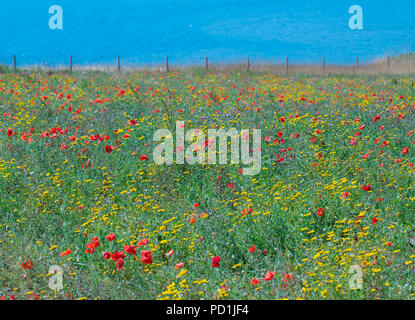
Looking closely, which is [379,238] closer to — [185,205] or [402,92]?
[185,205]

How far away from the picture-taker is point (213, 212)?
18.5ft

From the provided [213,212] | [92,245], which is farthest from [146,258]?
[213,212]

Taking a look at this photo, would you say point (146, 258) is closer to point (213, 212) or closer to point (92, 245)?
point (92, 245)

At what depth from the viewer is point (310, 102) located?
1081cm

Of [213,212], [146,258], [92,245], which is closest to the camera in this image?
[146,258]

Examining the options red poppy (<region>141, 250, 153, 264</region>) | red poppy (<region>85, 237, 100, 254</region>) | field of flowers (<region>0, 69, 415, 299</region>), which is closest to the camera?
red poppy (<region>141, 250, 153, 264</region>)

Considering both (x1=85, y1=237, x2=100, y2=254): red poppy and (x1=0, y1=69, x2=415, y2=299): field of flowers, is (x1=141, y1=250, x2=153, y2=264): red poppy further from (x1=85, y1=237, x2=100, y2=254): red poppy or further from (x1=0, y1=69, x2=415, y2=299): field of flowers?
(x1=85, y1=237, x2=100, y2=254): red poppy

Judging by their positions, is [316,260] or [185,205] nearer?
[316,260]

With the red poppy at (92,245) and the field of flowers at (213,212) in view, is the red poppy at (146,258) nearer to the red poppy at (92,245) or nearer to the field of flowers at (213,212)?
the field of flowers at (213,212)

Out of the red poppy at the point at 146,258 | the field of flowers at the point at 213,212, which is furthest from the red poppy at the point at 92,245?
the red poppy at the point at 146,258

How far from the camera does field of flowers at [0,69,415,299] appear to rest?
13.9 feet

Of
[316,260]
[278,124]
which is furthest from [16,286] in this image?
[278,124]

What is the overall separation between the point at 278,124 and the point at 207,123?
1281mm

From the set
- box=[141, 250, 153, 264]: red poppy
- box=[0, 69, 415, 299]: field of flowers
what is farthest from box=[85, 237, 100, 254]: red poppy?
box=[141, 250, 153, 264]: red poppy
